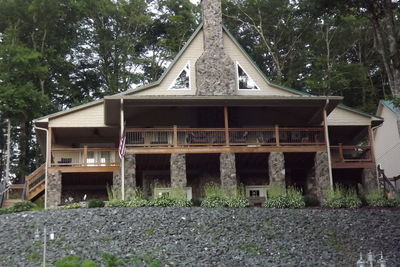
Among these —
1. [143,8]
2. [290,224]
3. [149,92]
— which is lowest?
[290,224]

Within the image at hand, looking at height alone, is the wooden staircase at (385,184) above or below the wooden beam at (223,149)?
below

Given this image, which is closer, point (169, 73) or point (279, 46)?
point (169, 73)

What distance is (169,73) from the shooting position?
2836cm

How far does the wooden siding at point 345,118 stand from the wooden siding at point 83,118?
10.8 meters

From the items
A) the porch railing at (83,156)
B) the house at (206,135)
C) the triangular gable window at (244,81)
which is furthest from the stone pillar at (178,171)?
the triangular gable window at (244,81)

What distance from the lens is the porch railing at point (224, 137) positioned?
1035 inches

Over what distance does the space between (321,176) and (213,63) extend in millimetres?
7187

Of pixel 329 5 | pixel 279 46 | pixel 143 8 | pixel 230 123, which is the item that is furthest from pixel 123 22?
pixel 329 5

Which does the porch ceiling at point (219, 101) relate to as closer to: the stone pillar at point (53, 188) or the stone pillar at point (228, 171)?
the stone pillar at point (228, 171)

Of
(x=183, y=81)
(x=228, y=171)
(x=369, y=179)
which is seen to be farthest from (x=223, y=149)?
(x=369, y=179)

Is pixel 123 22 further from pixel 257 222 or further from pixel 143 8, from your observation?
pixel 257 222

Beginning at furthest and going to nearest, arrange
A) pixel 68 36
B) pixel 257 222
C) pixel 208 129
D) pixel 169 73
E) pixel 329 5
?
pixel 68 36 < pixel 169 73 < pixel 208 129 < pixel 329 5 < pixel 257 222

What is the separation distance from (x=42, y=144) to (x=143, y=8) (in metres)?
17.4

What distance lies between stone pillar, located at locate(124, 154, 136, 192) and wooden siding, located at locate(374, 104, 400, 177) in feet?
48.8
